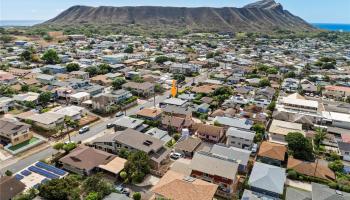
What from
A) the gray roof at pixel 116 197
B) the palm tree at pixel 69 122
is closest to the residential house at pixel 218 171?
the gray roof at pixel 116 197

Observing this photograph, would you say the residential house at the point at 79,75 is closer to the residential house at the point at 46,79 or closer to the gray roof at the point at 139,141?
the residential house at the point at 46,79

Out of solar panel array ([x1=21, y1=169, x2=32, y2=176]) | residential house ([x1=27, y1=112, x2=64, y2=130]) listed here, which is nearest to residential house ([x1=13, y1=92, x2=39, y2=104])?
residential house ([x1=27, y1=112, x2=64, y2=130])

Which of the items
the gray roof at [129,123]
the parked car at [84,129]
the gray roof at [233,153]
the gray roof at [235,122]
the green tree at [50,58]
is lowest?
the parked car at [84,129]

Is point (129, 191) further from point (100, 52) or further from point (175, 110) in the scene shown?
point (100, 52)

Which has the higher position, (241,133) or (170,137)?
(241,133)

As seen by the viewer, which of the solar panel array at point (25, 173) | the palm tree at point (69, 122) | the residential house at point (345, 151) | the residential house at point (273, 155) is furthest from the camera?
the palm tree at point (69, 122)

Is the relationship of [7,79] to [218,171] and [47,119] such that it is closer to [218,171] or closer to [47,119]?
[47,119]

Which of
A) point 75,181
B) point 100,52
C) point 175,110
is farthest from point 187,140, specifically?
point 100,52

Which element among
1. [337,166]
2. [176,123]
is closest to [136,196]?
[176,123]
